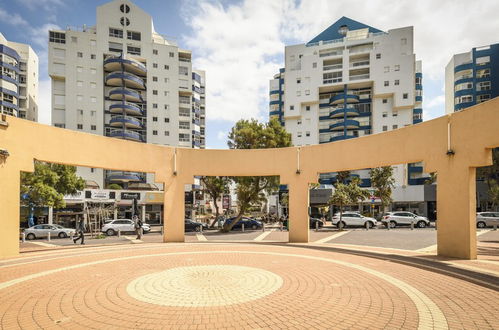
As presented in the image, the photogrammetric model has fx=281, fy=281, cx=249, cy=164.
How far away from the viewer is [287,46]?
61.2 meters

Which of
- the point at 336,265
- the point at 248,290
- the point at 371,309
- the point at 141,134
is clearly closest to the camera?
the point at 371,309

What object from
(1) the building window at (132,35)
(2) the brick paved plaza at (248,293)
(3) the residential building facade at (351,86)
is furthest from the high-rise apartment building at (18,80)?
(2) the brick paved plaza at (248,293)

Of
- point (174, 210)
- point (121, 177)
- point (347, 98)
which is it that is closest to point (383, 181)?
point (347, 98)

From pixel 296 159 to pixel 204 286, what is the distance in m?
10.3

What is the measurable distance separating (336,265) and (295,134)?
165 ft

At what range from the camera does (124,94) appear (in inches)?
1786

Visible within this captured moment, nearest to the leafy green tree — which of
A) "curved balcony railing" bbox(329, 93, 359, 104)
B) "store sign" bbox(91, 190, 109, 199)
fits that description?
"store sign" bbox(91, 190, 109, 199)

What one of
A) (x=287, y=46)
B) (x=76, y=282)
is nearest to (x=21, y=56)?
(x=287, y=46)

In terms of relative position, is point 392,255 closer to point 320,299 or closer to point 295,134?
point 320,299

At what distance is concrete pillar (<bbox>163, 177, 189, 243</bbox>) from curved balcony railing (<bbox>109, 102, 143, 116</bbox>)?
114 feet

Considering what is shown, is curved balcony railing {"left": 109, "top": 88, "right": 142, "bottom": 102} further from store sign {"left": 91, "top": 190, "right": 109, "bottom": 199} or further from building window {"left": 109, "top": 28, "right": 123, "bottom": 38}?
store sign {"left": 91, "top": 190, "right": 109, "bottom": 199}

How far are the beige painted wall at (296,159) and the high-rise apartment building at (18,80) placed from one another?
44.9m

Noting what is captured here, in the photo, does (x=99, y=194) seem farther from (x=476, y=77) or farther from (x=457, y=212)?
(x=476, y=77)

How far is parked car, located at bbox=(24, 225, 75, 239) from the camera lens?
74.1ft
